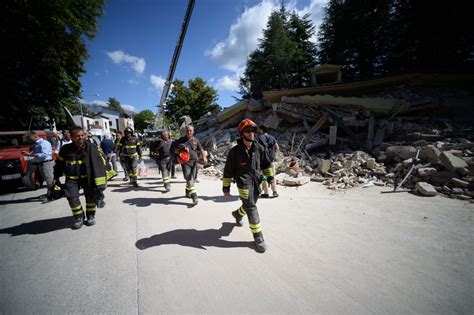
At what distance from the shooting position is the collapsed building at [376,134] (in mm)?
4836

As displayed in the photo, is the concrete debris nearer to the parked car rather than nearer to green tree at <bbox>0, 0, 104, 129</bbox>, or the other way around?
the parked car

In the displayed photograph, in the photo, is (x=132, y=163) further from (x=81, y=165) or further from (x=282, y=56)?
(x=282, y=56)

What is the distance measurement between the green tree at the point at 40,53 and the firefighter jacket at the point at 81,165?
11523mm

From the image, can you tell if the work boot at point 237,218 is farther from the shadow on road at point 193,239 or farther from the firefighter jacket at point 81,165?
the firefighter jacket at point 81,165

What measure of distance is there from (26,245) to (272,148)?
4826 millimetres

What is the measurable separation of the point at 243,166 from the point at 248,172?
11 centimetres

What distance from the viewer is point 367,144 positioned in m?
7.56

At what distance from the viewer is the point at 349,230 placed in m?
2.96

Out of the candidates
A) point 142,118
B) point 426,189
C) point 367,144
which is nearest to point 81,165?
point 426,189

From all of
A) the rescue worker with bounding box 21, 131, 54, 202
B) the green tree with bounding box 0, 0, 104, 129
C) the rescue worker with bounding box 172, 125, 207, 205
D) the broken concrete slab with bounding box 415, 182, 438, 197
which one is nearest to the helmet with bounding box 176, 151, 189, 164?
the rescue worker with bounding box 172, 125, 207, 205

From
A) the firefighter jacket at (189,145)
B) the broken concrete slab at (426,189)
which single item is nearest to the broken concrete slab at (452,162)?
the broken concrete slab at (426,189)

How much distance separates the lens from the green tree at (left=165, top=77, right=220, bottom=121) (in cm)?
2766

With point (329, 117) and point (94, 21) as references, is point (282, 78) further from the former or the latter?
point (94, 21)

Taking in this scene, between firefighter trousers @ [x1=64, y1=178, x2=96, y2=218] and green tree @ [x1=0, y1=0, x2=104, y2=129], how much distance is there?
11.8 meters
